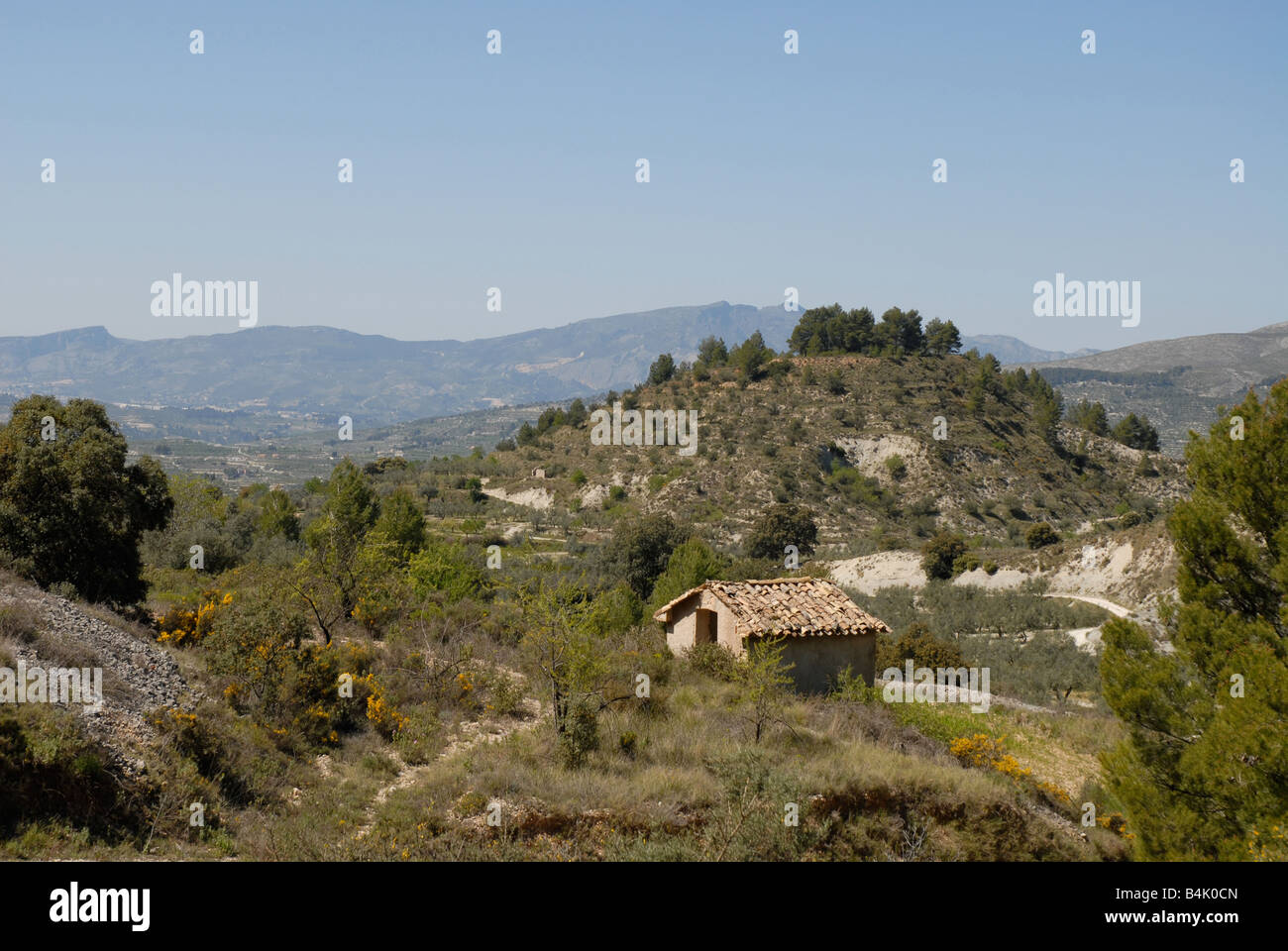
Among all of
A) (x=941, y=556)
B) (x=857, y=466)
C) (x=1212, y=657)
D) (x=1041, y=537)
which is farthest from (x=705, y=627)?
(x=857, y=466)

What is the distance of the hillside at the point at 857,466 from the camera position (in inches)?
2655

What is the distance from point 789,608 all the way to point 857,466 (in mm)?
56185

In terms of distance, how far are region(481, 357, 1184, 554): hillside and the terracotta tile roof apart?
36.3m

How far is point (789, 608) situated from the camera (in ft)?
68.8

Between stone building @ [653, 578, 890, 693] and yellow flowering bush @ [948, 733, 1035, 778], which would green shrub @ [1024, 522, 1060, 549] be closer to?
stone building @ [653, 578, 890, 693]

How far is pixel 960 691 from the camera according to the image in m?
25.2

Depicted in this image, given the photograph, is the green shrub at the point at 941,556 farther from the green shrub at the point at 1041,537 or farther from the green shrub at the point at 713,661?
the green shrub at the point at 713,661

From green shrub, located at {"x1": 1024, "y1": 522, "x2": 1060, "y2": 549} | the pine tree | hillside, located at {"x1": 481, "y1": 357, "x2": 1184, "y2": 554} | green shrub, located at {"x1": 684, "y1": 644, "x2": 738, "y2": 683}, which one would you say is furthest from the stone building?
green shrub, located at {"x1": 1024, "y1": 522, "x2": 1060, "y2": 549}

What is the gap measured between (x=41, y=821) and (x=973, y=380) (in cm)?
8514

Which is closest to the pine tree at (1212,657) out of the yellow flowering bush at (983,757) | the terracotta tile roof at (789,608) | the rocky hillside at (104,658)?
the yellow flowering bush at (983,757)

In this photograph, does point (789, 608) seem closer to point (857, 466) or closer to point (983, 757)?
point (983, 757)

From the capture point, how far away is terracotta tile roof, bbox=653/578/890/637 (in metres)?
19.9

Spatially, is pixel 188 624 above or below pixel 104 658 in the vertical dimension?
below
